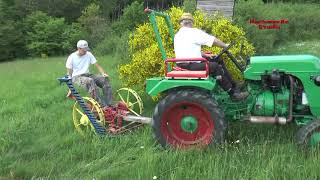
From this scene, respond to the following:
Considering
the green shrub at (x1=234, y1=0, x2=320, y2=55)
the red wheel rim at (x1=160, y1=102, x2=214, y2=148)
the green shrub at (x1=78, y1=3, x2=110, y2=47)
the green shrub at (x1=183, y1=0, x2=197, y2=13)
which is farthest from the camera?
the green shrub at (x1=78, y1=3, x2=110, y2=47)

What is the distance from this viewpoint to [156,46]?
9.79 m

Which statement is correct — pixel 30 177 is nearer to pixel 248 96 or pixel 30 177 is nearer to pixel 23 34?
pixel 248 96

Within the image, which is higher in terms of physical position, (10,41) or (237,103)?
(237,103)

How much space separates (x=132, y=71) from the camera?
10.0 metres

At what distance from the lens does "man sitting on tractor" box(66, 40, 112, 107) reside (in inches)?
322

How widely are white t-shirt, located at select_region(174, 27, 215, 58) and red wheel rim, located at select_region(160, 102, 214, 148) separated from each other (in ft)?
2.68

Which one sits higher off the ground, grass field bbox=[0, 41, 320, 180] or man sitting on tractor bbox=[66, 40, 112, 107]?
man sitting on tractor bbox=[66, 40, 112, 107]

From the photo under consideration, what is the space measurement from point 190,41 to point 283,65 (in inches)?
51.6

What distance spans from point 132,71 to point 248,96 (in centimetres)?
391

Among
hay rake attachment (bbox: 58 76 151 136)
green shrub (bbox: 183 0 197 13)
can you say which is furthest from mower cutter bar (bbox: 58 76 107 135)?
green shrub (bbox: 183 0 197 13)

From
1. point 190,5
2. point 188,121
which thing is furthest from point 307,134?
point 190,5

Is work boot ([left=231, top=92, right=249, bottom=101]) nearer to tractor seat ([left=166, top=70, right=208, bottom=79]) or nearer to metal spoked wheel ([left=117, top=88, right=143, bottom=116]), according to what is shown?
tractor seat ([left=166, top=70, right=208, bottom=79])

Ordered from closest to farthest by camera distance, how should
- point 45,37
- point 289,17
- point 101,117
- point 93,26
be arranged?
1. point 101,117
2. point 289,17
3. point 93,26
4. point 45,37

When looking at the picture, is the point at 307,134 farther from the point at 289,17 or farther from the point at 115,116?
the point at 289,17
